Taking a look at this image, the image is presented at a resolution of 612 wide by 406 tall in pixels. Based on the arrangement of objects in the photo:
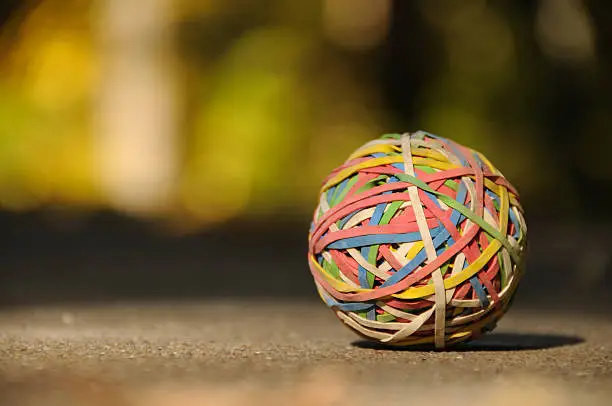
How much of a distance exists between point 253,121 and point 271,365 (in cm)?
1582

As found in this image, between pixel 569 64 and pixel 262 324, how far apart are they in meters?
9.11

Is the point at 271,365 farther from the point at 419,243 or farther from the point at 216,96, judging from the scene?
the point at 216,96

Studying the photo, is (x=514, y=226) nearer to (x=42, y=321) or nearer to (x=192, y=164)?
Answer: (x=42, y=321)

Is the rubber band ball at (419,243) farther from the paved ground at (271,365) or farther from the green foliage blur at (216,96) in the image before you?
the green foliage blur at (216,96)

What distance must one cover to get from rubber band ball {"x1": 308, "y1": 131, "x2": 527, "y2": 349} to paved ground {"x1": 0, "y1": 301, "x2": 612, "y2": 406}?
0.51ft

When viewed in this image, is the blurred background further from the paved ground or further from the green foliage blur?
the paved ground

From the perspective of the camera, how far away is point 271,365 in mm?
4414

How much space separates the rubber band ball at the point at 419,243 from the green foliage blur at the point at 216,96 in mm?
12050

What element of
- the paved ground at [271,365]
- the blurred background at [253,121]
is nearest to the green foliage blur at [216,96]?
the blurred background at [253,121]

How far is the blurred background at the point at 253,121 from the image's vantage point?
33.9 feet

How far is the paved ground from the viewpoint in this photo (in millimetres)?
3762

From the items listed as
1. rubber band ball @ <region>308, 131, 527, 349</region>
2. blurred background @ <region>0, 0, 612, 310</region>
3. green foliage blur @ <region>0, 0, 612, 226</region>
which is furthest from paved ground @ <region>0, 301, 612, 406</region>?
green foliage blur @ <region>0, 0, 612, 226</region>

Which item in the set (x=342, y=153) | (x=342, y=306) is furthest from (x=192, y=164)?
(x=342, y=306)

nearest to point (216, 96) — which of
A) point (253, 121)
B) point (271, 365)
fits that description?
point (253, 121)
